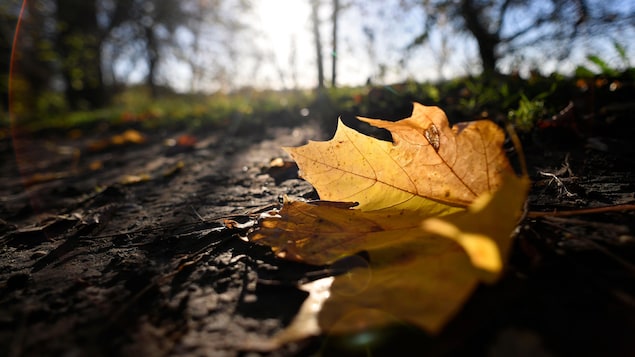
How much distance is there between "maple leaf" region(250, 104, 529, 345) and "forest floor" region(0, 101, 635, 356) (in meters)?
0.05

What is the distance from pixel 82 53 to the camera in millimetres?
10656

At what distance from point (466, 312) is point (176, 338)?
1.76 feet

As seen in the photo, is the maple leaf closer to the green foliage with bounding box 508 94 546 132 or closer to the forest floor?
the forest floor

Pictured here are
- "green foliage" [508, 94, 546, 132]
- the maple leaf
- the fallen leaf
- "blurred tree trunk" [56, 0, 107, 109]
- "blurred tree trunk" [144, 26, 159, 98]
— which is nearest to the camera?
the maple leaf

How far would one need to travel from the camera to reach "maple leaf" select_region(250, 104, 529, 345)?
549mm

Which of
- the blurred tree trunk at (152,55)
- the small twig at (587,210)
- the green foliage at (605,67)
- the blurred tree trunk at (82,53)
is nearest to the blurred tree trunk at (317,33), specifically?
the green foliage at (605,67)

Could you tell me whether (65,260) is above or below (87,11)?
below

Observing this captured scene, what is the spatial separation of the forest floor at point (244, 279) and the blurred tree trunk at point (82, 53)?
11.6 m

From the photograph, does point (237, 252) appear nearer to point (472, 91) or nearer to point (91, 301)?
point (91, 301)

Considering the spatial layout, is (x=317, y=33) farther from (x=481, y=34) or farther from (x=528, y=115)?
(x=481, y=34)

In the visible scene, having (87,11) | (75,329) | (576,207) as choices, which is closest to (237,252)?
(75,329)

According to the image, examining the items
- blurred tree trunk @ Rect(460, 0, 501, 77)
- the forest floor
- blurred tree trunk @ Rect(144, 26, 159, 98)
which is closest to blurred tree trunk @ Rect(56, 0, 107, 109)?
blurred tree trunk @ Rect(144, 26, 159, 98)

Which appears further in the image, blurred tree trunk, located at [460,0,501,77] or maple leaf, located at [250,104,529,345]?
blurred tree trunk, located at [460,0,501,77]

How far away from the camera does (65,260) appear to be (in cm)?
105
